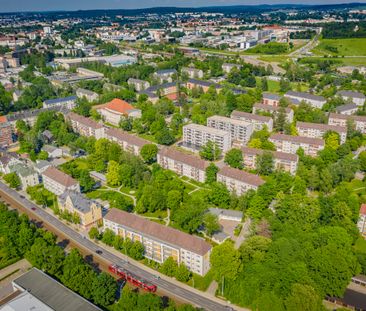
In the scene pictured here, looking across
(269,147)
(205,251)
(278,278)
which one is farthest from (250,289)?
(269,147)

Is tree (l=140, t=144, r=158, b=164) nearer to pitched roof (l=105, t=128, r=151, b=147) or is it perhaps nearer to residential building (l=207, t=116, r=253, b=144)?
pitched roof (l=105, t=128, r=151, b=147)

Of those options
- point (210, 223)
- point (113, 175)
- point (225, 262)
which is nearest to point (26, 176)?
point (113, 175)

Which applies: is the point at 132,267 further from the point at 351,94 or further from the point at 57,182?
the point at 351,94

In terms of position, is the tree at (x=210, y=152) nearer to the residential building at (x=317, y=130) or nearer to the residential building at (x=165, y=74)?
the residential building at (x=317, y=130)

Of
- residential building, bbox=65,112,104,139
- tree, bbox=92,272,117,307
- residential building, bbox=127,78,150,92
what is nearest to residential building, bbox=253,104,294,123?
residential building, bbox=65,112,104,139

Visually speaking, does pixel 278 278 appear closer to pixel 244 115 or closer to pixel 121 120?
pixel 244 115
